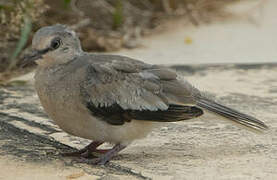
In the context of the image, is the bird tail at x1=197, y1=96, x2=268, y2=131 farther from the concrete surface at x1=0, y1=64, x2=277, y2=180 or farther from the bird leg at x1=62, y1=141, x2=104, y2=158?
the bird leg at x1=62, y1=141, x2=104, y2=158

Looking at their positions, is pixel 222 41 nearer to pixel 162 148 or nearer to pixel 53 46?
pixel 162 148

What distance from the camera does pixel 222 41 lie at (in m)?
8.00

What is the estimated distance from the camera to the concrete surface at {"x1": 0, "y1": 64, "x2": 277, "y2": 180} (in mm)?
3832

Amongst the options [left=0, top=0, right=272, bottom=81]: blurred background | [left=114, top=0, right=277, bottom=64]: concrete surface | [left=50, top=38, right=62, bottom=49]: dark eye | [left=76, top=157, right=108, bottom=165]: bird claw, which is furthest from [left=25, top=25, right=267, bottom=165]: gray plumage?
[left=114, top=0, right=277, bottom=64]: concrete surface

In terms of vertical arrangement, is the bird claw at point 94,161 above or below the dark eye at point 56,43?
below

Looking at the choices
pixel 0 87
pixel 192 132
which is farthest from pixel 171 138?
pixel 0 87

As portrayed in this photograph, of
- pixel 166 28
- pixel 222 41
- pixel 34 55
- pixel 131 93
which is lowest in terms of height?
pixel 131 93

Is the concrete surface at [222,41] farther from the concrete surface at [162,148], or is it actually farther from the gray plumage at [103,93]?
the gray plumage at [103,93]

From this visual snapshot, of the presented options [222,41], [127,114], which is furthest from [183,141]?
[222,41]

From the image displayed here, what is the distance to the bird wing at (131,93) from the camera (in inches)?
157

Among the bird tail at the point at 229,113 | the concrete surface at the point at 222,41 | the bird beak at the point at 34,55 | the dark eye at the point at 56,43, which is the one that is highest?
the concrete surface at the point at 222,41

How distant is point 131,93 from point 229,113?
65 centimetres

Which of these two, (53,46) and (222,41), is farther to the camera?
(222,41)

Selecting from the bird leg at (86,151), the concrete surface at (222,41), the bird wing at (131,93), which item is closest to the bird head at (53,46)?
the bird wing at (131,93)
